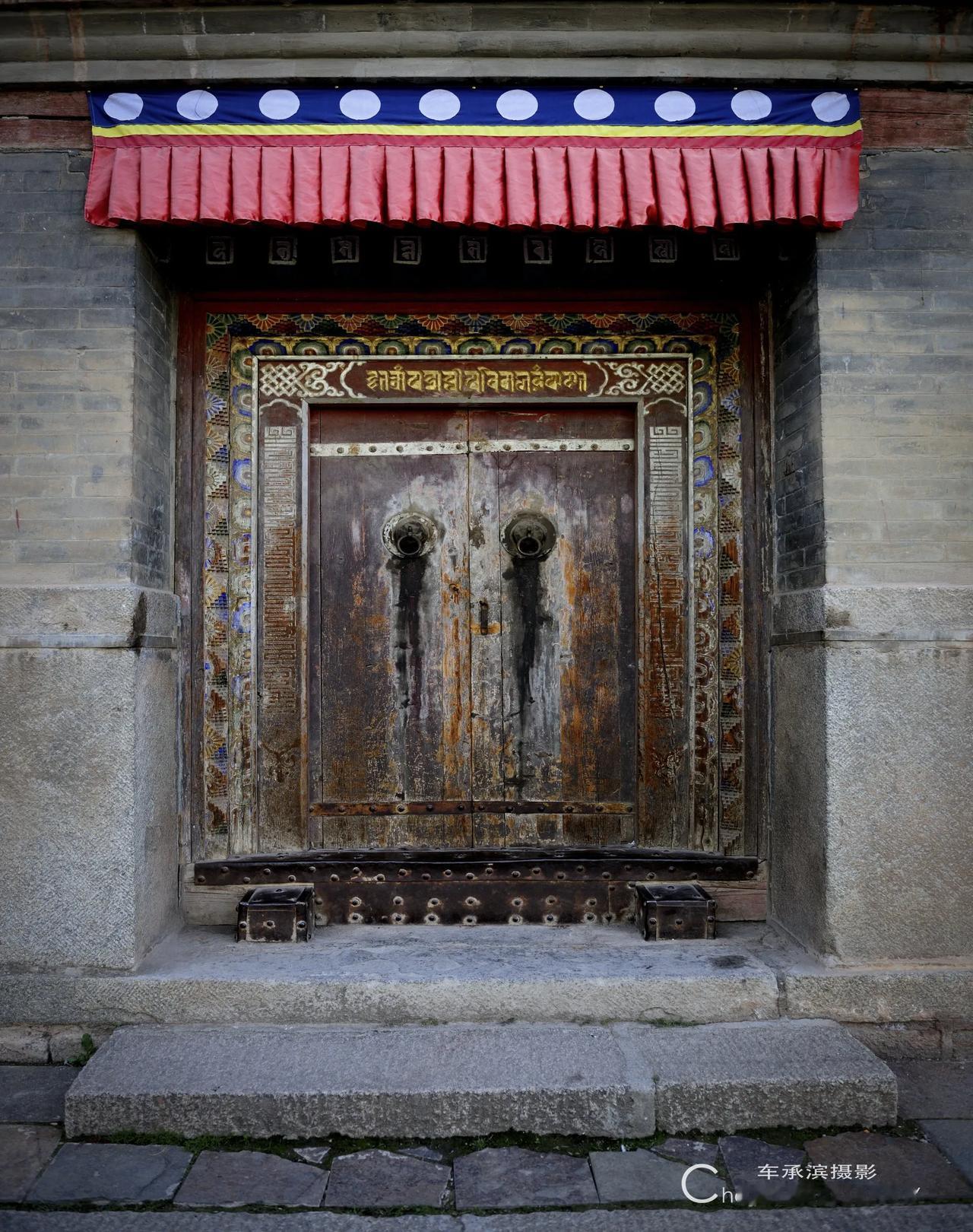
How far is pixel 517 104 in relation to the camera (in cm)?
382

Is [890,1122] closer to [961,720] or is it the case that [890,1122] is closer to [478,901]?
[961,720]

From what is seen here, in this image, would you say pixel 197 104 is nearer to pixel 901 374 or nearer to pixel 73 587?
pixel 73 587

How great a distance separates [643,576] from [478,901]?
5.69 feet

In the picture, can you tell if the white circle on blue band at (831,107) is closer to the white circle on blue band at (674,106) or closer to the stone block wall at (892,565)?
the stone block wall at (892,565)

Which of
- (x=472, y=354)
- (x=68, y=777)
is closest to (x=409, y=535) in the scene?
(x=472, y=354)

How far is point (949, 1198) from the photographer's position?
276 centimetres

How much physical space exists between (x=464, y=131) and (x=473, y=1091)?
368cm

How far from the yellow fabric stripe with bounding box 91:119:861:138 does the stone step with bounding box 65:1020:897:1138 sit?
3.61 meters

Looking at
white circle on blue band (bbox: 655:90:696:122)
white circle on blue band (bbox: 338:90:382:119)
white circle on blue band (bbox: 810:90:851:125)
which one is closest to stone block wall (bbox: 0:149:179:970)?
white circle on blue band (bbox: 338:90:382:119)

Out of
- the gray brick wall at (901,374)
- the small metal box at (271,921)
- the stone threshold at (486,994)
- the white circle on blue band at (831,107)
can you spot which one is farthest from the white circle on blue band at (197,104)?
the stone threshold at (486,994)

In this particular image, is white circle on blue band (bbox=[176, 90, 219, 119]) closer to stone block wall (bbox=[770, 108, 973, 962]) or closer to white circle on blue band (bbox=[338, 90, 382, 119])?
white circle on blue band (bbox=[338, 90, 382, 119])

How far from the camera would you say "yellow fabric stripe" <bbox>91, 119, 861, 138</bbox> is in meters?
3.78

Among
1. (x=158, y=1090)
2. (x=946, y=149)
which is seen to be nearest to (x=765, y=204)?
(x=946, y=149)

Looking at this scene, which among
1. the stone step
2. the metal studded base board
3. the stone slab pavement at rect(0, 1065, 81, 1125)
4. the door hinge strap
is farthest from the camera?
the door hinge strap
